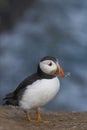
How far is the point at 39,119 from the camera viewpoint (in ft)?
23.1

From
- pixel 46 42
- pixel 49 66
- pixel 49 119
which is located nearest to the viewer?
pixel 49 66

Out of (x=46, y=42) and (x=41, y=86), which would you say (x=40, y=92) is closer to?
(x=41, y=86)

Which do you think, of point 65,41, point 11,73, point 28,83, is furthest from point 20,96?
point 65,41

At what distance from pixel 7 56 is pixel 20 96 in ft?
38.0

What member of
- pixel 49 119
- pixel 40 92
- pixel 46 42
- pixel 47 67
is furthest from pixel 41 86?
pixel 46 42

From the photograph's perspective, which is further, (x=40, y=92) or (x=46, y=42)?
(x=46, y=42)

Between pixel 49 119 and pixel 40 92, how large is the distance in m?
0.70

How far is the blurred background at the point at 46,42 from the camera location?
54.8ft

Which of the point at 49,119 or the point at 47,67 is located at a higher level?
the point at 47,67

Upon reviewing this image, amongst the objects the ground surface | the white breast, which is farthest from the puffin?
the ground surface

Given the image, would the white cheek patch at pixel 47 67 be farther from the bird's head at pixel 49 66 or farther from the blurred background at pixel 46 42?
the blurred background at pixel 46 42

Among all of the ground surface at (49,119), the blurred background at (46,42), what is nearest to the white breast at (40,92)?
the ground surface at (49,119)

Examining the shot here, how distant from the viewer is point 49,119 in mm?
7250

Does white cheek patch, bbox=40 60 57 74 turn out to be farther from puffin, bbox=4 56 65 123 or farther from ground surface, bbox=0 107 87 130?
ground surface, bbox=0 107 87 130
